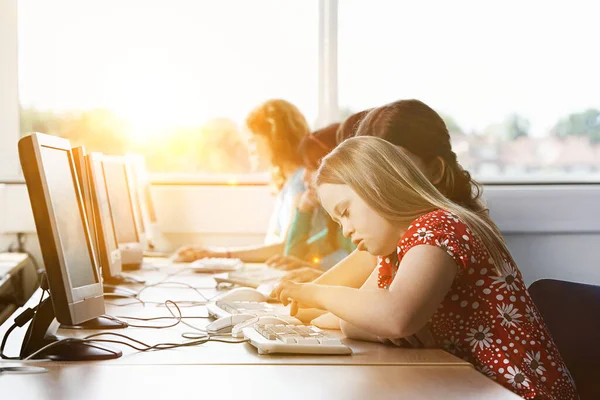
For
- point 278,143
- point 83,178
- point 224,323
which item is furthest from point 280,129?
point 224,323

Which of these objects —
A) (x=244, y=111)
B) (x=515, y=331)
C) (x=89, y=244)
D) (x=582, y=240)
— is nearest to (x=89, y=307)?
(x=89, y=244)

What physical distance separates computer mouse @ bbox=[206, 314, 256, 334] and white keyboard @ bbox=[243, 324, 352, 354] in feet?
0.39

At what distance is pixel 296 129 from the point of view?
3498 millimetres

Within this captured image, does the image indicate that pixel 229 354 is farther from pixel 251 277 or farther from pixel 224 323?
pixel 251 277

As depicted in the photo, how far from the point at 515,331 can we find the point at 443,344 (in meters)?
0.14

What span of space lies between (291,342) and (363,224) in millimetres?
312

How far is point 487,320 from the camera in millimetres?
1491

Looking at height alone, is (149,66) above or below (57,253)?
above

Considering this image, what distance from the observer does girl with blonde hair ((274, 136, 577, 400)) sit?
1382 millimetres

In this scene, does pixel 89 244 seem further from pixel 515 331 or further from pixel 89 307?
pixel 515 331

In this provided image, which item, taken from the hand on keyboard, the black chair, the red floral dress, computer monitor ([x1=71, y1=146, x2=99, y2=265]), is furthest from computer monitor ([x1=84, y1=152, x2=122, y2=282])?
the black chair

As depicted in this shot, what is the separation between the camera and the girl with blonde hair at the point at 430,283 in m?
1.38

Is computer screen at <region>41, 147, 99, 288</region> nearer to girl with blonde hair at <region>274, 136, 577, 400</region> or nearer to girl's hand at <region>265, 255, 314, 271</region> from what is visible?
girl with blonde hair at <region>274, 136, 577, 400</region>

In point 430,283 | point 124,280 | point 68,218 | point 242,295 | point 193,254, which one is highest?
point 68,218
